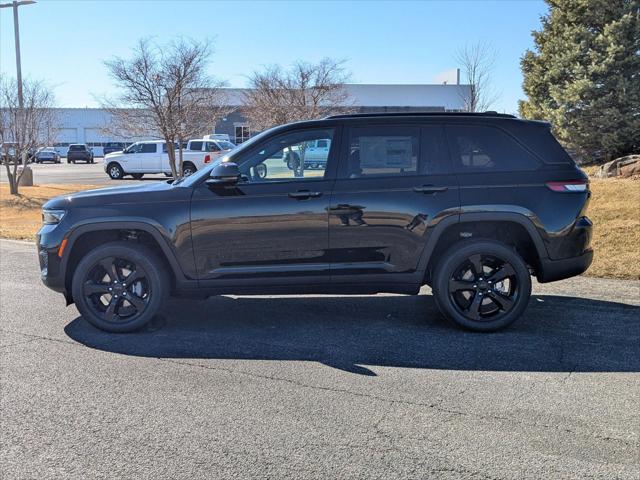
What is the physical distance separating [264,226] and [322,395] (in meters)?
1.79

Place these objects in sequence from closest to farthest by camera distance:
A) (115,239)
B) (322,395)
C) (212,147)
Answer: (322,395)
(115,239)
(212,147)

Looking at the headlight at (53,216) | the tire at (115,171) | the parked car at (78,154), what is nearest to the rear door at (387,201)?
the headlight at (53,216)

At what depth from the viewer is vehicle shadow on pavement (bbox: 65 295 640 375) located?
16.2ft

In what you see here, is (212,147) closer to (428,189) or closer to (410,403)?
(428,189)

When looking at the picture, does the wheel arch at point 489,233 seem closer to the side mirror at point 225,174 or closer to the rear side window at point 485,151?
the rear side window at point 485,151

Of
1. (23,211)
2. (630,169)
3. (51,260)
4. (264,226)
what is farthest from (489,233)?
(23,211)

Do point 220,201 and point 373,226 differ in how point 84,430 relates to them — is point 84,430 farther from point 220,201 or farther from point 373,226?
point 373,226

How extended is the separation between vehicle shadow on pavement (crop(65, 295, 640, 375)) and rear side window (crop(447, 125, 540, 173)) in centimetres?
151

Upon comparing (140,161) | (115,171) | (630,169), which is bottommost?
(630,169)

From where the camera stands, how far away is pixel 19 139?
19375 mm

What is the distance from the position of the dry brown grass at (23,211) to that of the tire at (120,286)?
23.5 feet

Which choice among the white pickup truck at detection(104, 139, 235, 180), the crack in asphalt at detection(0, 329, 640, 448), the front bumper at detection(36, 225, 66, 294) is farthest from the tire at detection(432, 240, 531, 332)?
the white pickup truck at detection(104, 139, 235, 180)

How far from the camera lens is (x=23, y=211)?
16609 millimetres

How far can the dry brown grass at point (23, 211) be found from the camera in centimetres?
1273
